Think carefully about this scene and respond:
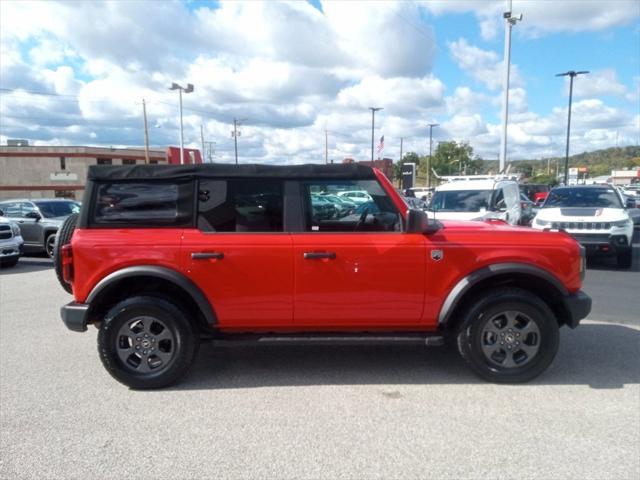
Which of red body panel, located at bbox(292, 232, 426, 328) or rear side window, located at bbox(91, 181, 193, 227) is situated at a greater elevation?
rear side window, located at bbox(91, 181, 193, 227)

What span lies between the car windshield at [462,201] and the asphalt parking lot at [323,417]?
248 inches

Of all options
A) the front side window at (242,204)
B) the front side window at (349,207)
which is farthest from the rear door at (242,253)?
the front side window at (349,207)

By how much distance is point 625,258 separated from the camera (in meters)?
9.69

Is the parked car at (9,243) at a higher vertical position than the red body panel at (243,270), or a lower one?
lower

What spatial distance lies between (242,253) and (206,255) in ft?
0.95

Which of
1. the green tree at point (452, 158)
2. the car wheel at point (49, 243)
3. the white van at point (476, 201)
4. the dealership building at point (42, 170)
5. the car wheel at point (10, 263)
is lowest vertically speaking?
the car wheel at point (10, 263)

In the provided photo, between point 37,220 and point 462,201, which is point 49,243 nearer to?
point 37,220

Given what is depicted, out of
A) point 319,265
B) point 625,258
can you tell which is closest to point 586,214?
point 625,258

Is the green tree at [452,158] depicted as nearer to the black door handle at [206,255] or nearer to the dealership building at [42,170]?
the dealership building at [42,170]

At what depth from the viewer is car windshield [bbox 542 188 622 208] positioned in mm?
10552

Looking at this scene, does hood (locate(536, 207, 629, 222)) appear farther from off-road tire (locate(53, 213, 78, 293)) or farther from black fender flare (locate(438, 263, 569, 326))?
off-road tire (locate(53, 213, 78, 293))

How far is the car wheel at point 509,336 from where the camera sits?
13.2 feet

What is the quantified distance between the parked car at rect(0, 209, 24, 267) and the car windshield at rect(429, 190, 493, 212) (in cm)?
927

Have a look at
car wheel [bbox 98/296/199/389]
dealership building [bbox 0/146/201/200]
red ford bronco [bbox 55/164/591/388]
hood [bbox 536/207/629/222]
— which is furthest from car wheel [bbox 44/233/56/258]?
dealership building [bbox 0/146/201/200]
